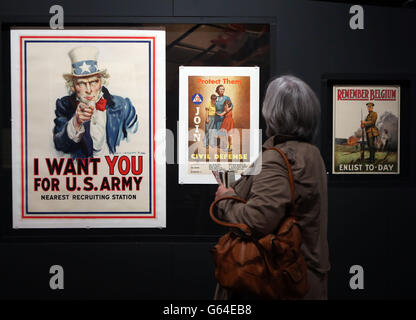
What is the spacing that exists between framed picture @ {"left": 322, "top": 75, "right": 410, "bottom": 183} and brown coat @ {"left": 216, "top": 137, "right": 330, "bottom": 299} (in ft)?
3.62

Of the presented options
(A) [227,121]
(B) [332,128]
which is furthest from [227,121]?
(B) [332,128]

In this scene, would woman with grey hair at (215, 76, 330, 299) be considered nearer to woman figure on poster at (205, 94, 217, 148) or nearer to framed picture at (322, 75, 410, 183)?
woman figure on poster at (205, 94, 217, 148)

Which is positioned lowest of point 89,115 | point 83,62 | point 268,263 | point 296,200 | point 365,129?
point 268,263

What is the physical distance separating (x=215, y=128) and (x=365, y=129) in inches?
47.0

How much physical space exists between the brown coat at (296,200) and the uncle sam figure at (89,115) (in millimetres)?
1353

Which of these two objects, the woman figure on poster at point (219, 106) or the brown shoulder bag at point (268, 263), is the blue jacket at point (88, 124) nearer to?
the woman figure on poster at point (219, 106)

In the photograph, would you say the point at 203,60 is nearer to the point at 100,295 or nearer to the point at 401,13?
the point at 401,13

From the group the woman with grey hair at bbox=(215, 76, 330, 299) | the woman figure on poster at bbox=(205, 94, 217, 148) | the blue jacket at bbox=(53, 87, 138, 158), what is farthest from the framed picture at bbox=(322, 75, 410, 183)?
the blue jacket at bbox=(53, 87, 138, 158)

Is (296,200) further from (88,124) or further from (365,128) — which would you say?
(88,124)

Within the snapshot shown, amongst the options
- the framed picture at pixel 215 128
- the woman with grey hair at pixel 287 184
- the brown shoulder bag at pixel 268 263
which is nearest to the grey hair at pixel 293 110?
the woman with grey hair at pixel 287 184

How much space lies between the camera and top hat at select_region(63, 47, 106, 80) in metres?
2.71

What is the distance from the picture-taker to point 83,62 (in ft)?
8.91

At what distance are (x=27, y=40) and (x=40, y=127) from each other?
2.23ft

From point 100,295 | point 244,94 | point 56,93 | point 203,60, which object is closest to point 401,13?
point 244,94
